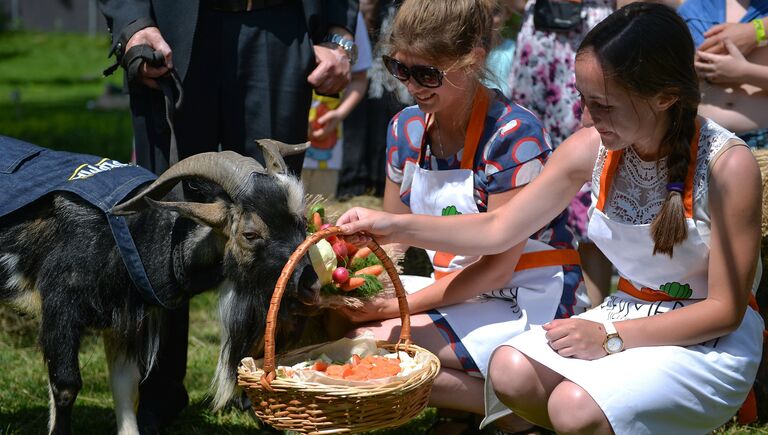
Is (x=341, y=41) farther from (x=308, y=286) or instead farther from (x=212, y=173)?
(x=308, y=286)

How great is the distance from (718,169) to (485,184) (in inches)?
37.7

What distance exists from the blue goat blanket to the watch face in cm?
165

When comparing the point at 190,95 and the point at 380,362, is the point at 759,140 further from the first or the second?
the point at 190,95

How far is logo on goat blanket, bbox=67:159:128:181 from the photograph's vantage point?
366cm

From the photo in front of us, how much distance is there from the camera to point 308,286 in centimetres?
322

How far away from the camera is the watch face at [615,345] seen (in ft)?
10.1

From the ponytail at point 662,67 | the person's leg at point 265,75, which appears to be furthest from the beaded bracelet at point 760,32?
the person's leg at point 265,75

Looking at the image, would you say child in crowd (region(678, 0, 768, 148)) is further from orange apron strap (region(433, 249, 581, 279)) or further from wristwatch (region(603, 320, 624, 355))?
wristwatch (region(603, 320, 624, 355))

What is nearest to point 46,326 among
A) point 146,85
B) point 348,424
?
point 146,85

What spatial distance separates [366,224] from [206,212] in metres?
0.61

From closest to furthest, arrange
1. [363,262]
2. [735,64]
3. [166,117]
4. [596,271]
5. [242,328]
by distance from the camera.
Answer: [242,328], [363,262], [166,117], [735,64], [596,271]

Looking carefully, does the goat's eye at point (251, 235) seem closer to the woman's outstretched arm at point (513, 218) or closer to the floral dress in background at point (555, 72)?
the woman's outstretched arm at point (513, 218)

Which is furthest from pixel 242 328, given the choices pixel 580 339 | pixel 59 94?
pixel 59 94

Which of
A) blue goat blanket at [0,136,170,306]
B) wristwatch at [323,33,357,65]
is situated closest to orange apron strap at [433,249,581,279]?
wristwatch at [323,33,357,65]
